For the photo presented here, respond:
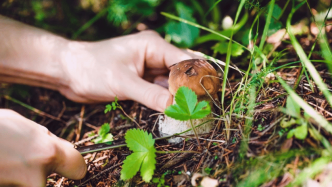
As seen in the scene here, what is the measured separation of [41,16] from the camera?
2980mm

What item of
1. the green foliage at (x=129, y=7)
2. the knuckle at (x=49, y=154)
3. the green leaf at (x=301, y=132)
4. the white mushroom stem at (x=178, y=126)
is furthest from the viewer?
the green foliage at (x=129, y=7)

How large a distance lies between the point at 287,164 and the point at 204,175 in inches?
17.8

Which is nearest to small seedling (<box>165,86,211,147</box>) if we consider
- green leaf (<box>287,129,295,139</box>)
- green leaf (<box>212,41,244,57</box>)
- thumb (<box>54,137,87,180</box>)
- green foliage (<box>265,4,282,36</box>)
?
green leaf (<box>287,129,295,139</box>)

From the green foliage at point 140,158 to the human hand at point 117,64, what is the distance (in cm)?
48

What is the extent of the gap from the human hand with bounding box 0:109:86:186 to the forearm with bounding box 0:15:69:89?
112 centimetres

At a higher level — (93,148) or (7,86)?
(93,148)

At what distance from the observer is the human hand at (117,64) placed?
205 cm

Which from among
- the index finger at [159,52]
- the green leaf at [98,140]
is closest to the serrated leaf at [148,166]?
the green leaf at [98,140]

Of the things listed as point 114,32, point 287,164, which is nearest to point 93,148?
point 287,164

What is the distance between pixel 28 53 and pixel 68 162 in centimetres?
147

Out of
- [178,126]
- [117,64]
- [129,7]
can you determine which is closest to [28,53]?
[117,64]

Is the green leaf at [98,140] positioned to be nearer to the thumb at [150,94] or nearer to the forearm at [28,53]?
the thumb at [150,94]

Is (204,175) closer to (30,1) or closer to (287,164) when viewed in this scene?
(287,164)

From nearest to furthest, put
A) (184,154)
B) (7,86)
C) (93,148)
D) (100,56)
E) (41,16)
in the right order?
(184,154) < (93,148) < (100,56) < (7,86) < (41,16)
